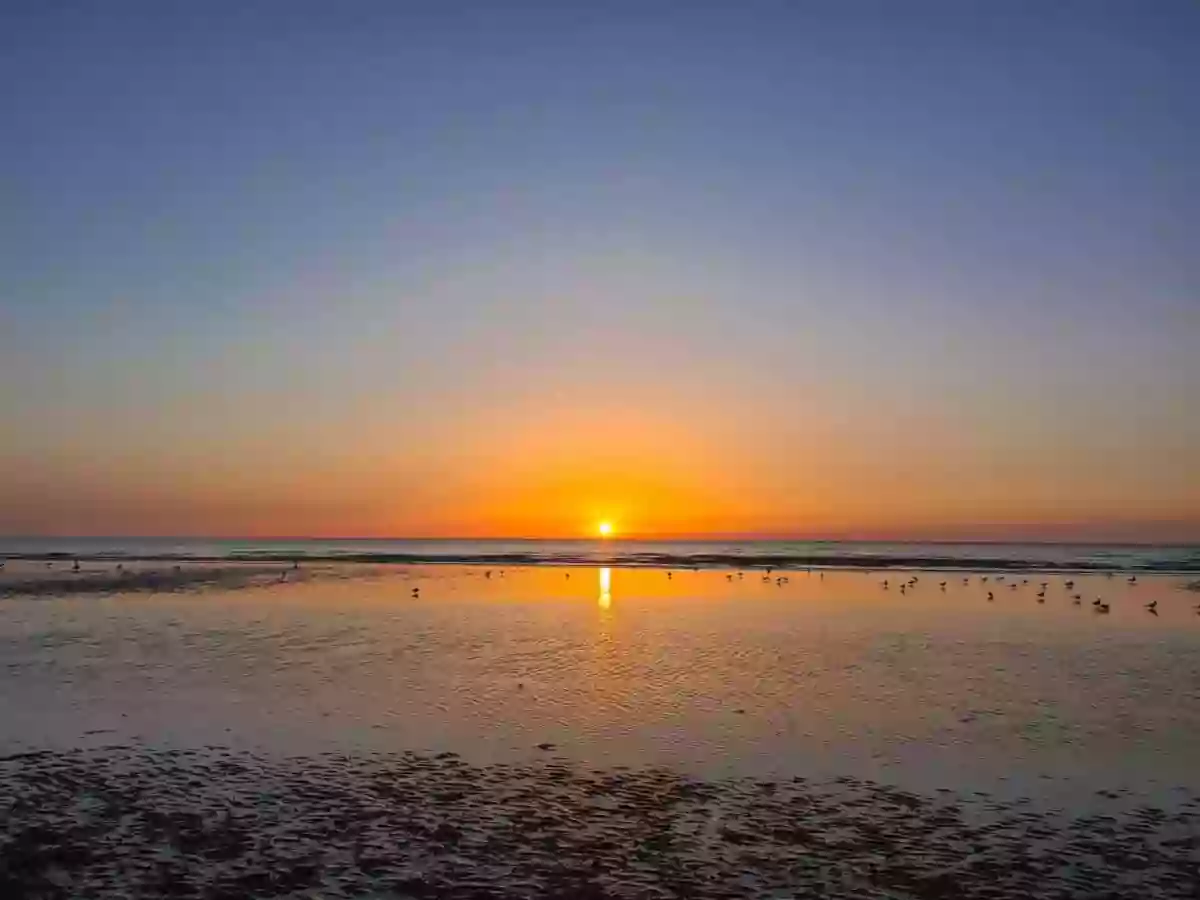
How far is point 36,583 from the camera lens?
204 ft

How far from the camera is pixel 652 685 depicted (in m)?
24.4

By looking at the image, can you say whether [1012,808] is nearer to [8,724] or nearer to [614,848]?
[614,848]

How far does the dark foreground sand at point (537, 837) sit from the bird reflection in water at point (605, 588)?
30.8 m

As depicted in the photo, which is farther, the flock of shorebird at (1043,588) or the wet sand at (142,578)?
the wet sand at (142,578)

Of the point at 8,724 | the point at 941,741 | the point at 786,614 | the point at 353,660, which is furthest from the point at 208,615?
the point at 941,741

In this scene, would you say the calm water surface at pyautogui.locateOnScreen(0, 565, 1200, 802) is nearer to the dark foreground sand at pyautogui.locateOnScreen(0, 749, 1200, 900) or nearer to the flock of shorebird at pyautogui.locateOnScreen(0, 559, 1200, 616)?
the dark foreground sand at pyautogui.locateOnScreen(0, 749, 1200, 900)

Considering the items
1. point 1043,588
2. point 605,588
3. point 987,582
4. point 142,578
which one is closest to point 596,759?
point 605,588

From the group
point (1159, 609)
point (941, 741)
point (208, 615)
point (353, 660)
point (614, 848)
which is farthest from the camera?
point (1159, 609)

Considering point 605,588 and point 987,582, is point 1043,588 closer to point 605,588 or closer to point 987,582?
point 987,582

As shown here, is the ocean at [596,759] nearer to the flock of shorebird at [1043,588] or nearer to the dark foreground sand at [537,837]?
the dark foreground sand at [537,837]

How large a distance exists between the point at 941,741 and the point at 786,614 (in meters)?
24.2

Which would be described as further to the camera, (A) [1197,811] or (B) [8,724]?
(B) [8,724]

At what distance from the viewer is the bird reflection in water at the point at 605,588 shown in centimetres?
4866

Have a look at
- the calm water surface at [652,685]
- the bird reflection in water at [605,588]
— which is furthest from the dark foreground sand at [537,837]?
the bird reflection in water at [605,588]
